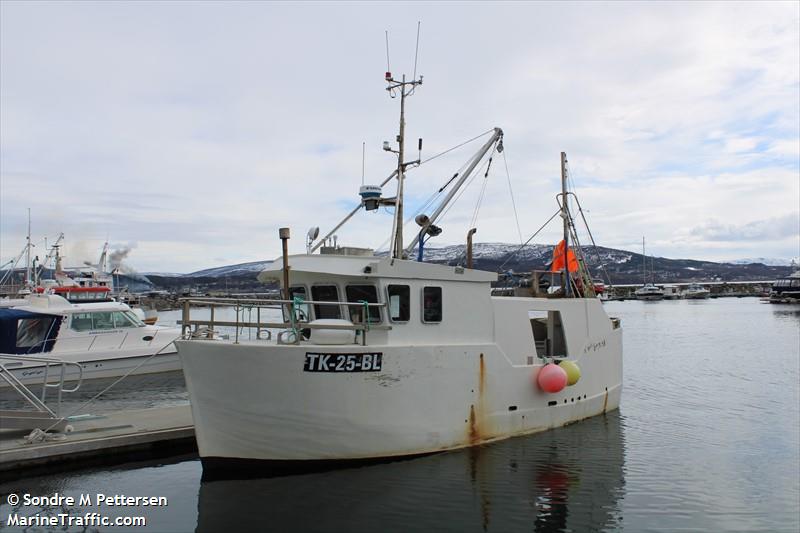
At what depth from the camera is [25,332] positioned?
69.7ft

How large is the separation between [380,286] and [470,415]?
10.3ft

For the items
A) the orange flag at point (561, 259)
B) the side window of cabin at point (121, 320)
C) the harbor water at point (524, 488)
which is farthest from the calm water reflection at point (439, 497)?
the side window of cabin at point (121, 320)

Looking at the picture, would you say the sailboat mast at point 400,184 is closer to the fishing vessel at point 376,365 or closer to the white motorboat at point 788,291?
the fishing vessel at point 376,365

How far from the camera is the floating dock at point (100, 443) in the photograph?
1052cm

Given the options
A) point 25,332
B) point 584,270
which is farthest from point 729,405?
point 25,332

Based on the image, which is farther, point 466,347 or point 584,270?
point 584,270

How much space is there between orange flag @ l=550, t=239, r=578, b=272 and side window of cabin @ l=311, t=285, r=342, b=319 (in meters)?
6.31

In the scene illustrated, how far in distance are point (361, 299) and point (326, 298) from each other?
0.89 metres

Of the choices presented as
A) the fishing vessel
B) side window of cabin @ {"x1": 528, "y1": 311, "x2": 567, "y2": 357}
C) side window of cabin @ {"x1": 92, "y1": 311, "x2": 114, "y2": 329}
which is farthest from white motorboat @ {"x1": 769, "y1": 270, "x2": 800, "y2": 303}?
side window of cabin @ {"x1": 92, "y1": 311, "x2": 114, "y2": 329}

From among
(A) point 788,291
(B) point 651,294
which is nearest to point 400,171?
(A) point 788,291

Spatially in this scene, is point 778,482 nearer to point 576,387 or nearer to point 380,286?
point 576,387

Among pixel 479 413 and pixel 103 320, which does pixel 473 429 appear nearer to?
pixel 479 413

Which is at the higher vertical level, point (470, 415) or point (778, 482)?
point (470, 415)

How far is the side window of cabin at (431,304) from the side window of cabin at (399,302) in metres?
0.33
